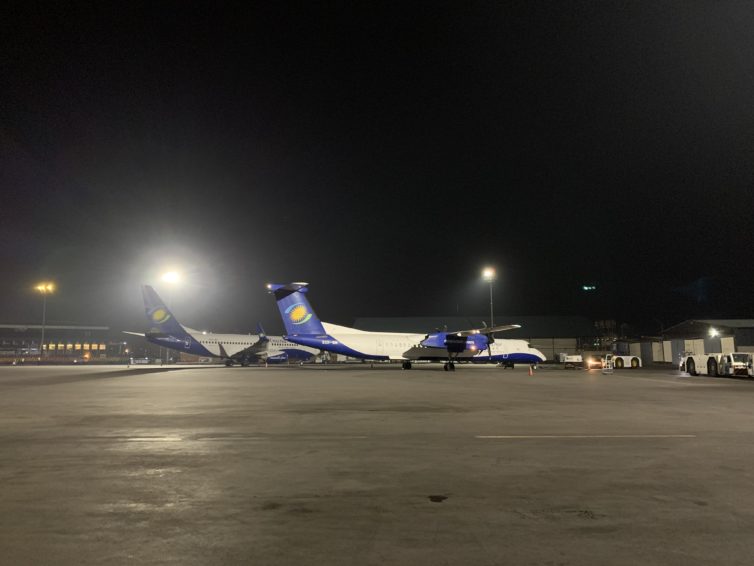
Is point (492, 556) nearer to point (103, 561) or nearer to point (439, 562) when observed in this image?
point (439, 562)

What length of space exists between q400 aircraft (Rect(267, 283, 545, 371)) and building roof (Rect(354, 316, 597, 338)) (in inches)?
1356

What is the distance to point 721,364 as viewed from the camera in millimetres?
30688

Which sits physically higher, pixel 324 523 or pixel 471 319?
pixel 471 319

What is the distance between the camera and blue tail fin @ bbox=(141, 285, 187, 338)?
44.2 m

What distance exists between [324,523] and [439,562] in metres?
1.33

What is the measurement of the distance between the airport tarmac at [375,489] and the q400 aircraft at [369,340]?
85.2 feet

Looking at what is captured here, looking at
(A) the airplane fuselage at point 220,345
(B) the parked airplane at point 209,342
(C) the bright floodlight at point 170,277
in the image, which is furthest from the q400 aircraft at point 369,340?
(A) the airplane fuselage at point 220,345

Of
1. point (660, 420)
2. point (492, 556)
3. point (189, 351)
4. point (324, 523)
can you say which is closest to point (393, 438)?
point (324, 523)

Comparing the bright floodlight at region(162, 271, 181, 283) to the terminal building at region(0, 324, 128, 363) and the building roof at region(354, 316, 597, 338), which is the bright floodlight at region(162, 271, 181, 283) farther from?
the terminal building at region(0, 324, 128, 363)

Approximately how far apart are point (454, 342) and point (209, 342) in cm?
2457

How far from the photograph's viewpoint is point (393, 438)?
30.6 ft

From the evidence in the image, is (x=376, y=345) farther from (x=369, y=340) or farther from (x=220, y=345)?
(x=220, y=345)

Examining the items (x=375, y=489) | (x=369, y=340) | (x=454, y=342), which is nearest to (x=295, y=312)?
(x=369, y=340)

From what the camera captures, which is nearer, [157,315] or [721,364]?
[721,364]
